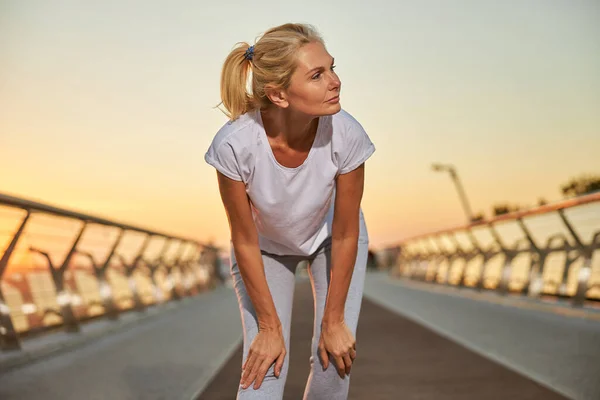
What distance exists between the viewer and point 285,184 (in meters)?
3.04

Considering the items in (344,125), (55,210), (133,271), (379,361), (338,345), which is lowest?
(379,361)

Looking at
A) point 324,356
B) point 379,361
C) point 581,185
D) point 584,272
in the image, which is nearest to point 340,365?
point 324,356

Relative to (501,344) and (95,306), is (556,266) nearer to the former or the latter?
(501,344)

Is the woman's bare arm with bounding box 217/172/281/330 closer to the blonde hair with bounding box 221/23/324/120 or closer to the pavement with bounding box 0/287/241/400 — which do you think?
the blonde hair with bounding box 221/23/324/120

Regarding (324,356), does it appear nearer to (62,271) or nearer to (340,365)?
(340,365)

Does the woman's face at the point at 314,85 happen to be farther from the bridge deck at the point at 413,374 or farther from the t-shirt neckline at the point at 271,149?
the bridge deck at the point at 413,374

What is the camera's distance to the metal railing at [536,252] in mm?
9594

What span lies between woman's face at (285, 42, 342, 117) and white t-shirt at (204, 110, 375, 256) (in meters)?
0.19

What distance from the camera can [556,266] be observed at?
1081cm

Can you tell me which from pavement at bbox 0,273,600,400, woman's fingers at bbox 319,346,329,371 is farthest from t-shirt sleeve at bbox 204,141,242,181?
pavement at bbox 0,273,600,400

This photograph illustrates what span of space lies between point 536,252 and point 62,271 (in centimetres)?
674

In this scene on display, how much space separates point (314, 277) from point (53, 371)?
391cm

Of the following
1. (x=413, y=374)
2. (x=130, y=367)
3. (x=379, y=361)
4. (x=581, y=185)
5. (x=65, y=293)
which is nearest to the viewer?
(x=413, y=374)

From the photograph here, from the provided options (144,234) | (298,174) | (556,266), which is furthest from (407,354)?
(144,234)
